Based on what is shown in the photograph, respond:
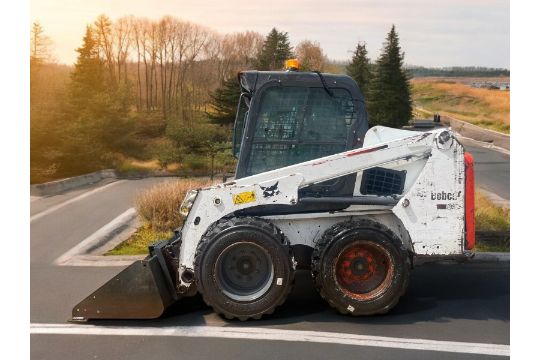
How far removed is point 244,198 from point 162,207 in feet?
12.6

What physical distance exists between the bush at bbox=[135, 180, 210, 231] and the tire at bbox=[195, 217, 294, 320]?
3593mm

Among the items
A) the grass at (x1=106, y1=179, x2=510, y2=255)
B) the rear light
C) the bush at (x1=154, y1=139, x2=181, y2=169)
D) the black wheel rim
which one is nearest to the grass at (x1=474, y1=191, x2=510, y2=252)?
the grass at (x1=106, y1=179, x2=510, y2=255)

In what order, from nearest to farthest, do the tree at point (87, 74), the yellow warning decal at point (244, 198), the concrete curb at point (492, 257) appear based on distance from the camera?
the yellow warning decal at point (244, 198)
the concrete curb at point (492, 257)
the tree at point (87, 74)

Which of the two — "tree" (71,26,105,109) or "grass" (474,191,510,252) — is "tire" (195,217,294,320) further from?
"tree" (71,26,105,109)

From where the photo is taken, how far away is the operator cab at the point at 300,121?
189 inches

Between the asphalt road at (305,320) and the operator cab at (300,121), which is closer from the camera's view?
the asphalt road at (305,320)

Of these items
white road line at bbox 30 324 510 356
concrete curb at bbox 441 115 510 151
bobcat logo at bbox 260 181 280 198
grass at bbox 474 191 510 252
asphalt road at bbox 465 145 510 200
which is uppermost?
concrete curb at bbox 441 115 510 151

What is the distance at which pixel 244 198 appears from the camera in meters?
4.55

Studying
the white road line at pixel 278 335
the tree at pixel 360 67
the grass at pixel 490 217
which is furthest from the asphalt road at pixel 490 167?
the white road line at pixel 278 335

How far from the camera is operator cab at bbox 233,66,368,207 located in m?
4.79

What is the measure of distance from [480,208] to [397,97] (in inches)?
97.7

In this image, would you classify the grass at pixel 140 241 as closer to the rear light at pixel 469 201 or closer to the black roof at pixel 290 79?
the black roof at pixel 290 79

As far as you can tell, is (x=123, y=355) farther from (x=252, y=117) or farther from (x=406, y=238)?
(x=406, y=238)

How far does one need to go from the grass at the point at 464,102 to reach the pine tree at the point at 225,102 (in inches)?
121
